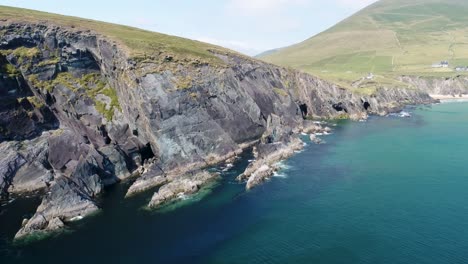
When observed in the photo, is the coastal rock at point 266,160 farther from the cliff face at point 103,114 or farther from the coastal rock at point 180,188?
the cliff face at point 103,114

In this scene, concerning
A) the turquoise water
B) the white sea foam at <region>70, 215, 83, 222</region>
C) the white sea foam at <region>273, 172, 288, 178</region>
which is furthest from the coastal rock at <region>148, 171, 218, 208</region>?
the white sea foam at <region>273, 172, 288, 178</region>

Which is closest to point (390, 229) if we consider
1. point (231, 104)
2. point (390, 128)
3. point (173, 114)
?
point (173, 114)

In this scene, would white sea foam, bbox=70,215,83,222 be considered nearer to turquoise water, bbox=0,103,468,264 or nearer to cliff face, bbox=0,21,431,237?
turquoise water, bbox=0,103,468,264

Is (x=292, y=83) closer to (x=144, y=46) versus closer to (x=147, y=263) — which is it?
(x=144, y=46)

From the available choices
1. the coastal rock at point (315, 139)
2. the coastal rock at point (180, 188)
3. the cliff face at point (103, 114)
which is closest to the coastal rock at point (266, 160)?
the coastal rock at point (315, 139)

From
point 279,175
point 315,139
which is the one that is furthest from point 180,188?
point 315,139

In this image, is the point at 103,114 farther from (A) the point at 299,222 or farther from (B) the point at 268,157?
(A) the point at 299,222
